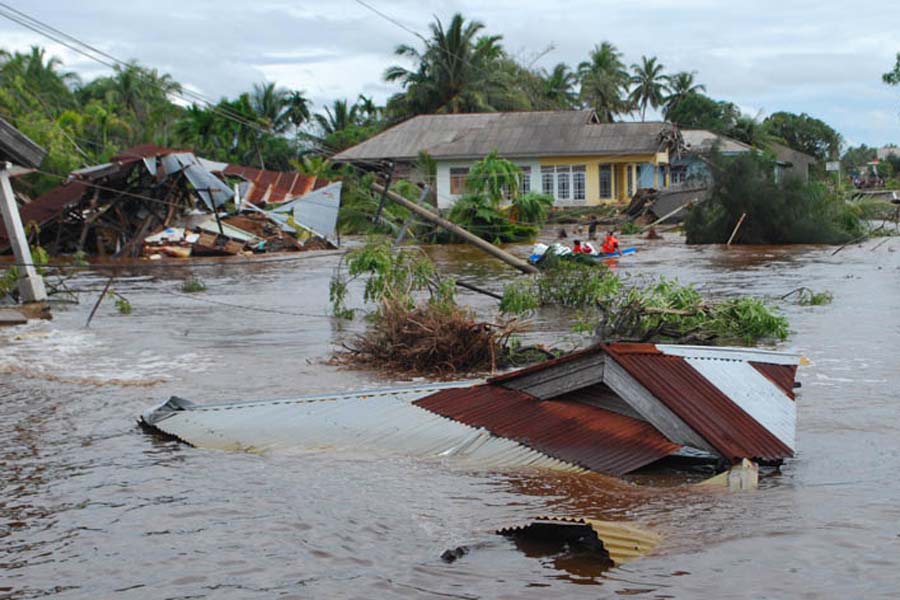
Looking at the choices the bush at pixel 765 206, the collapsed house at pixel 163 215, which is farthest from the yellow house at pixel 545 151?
the collapsed house at pixel 163 215

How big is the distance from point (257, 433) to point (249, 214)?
29.2m

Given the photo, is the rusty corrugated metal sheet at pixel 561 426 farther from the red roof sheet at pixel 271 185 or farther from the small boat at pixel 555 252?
the red roof sheet at pixel 271 185

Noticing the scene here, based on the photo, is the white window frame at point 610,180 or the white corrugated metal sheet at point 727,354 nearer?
the white corrugated metal sheet at point 727,354

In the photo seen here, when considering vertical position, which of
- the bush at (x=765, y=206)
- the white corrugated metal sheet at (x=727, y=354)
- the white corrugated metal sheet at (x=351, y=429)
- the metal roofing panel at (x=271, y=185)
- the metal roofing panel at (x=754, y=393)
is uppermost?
the metal roofing panel at (x=271, y=185)

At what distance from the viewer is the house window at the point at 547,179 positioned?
163 ft

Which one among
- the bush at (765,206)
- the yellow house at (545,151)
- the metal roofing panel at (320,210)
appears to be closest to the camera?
the bush at (765,206)

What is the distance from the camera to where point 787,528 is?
5988 mm

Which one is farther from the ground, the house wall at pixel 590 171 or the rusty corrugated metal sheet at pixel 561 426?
the house wall at pixel 590 171

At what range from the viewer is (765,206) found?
110 feet

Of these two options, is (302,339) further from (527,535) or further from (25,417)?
(527,535)

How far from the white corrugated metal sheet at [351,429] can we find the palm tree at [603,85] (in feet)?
193

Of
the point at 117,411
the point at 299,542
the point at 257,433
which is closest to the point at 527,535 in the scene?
the point at 299,542

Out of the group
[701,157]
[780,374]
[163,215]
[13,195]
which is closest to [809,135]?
[701,157]

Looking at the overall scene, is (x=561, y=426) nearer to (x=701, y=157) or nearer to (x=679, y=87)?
(x=701, y=157)
